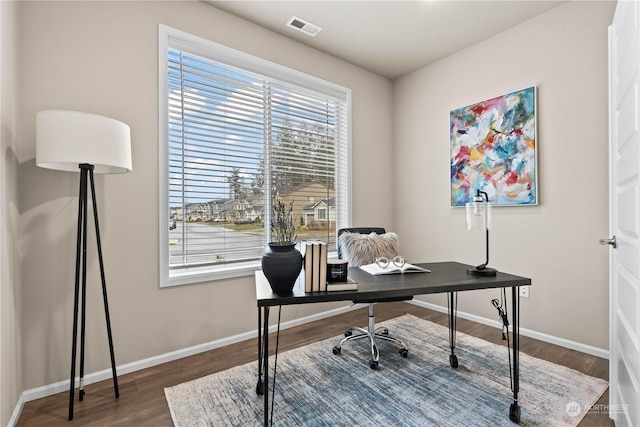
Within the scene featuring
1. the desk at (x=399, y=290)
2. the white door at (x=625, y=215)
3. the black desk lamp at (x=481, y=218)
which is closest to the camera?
the white door at (x=625, y=215)

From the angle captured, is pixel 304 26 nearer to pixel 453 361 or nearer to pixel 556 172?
pixel 556 172

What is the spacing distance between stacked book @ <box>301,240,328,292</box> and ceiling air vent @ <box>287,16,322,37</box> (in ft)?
7.09

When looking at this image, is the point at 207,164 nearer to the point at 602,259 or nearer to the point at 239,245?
the point at 239,245

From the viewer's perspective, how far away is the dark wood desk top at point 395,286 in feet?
4.25

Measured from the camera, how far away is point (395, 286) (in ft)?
4.89

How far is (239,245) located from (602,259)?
2.79m

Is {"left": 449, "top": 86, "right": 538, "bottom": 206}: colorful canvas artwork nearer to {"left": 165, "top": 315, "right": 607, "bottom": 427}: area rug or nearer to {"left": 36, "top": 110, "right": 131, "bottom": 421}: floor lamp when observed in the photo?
{"left": 165, "top": 315, "right": 607, "bottom": 427}: area rug

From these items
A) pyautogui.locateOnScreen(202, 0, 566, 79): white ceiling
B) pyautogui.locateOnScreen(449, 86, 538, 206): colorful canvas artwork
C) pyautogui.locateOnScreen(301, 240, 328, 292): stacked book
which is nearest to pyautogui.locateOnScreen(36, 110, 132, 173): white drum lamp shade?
pyautogui.locateOnScreen(301, 240, 328, 292): stacked book

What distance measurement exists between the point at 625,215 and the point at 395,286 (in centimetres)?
106

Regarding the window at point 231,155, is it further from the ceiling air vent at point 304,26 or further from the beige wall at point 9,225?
the beige wall at point 9,225

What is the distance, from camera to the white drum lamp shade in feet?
4.91

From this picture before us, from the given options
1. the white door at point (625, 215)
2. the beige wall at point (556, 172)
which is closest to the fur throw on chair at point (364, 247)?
the beige wall at point (556, 172)

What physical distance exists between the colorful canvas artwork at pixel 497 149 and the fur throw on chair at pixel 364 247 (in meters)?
1.03

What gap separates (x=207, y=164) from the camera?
2.44m
